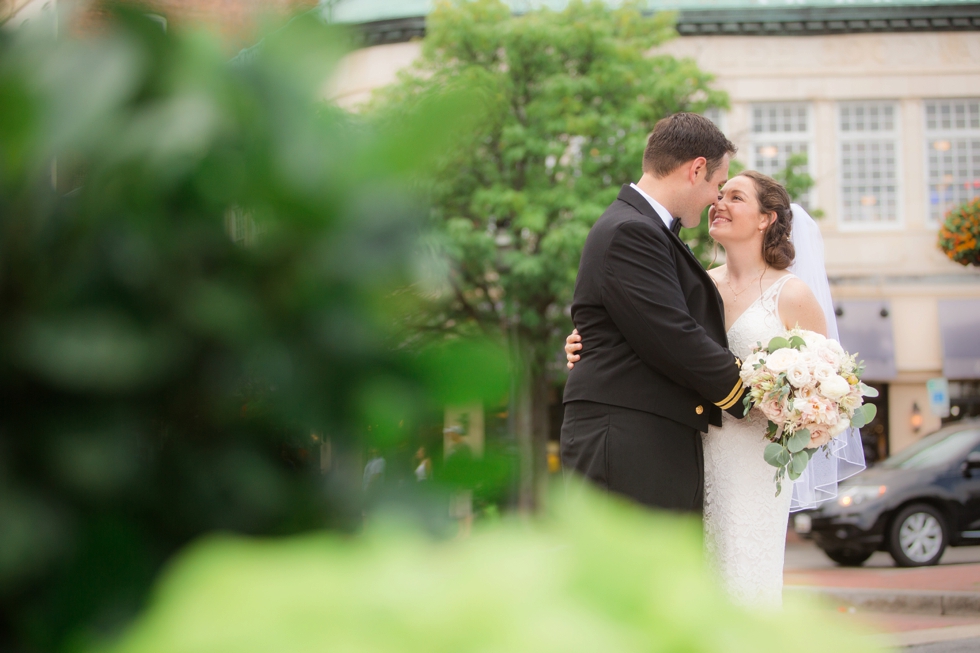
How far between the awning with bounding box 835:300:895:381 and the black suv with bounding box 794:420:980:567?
28.0ft

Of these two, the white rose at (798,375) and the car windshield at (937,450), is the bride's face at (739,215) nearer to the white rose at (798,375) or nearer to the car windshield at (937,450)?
the white rose at (798,375)

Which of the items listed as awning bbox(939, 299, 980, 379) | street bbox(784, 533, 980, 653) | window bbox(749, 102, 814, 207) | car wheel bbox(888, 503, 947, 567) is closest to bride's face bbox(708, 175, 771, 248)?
street bbox(784, 533, 980, 653)

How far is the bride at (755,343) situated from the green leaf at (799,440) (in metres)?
0.21

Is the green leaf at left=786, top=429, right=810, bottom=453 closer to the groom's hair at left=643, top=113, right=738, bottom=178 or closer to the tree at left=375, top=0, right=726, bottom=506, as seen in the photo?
the groom's hair at left=643, top=113, right=738, bottom=178

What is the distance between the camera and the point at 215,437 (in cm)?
35

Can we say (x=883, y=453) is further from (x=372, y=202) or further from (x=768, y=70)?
(x=372, y=202)

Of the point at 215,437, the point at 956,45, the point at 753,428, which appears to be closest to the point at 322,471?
the point at 215,437

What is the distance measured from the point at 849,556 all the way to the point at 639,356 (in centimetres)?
847

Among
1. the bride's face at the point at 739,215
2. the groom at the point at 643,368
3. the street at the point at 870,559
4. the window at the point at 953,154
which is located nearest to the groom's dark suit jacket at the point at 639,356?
the groom at the point at 643,368

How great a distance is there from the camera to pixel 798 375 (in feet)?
9.24

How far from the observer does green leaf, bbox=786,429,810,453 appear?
2.85 meters

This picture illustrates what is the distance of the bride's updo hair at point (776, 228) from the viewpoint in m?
3.40

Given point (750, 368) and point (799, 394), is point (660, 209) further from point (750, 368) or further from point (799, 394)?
point (799, 394)

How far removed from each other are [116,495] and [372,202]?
0.44 ft
